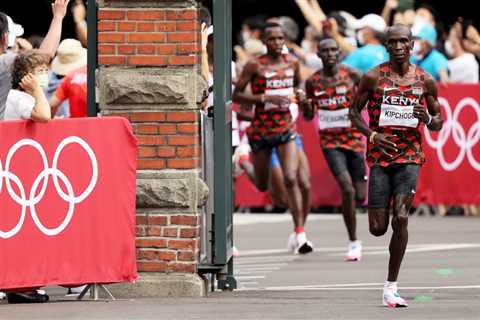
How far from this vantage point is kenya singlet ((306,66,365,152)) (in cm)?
1784

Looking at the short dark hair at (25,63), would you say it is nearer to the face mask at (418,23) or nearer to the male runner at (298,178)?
the male runner at (298,178)

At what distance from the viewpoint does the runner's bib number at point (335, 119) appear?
703 inches

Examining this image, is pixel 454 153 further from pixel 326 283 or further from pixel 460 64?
pixel 326 283

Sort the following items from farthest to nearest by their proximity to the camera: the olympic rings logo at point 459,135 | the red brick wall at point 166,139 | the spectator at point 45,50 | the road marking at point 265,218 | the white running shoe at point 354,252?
1. the olympic rings logo at point 459,135
2. the road marking at point 265,218
3. the white running shoe at point 354,252
4. the spectator at point 45,50
5. the red brick wall at point 166,139

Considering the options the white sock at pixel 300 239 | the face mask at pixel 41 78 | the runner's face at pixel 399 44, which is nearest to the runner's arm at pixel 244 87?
the white sock at pixel 300 239

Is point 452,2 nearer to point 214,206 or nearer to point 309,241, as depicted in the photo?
point 309,241

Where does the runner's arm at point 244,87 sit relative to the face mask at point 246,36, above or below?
below

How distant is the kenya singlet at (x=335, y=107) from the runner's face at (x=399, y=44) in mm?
4771

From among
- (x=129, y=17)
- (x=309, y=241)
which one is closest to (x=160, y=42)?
(x=129, y=17)

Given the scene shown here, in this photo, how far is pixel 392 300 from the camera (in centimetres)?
1258

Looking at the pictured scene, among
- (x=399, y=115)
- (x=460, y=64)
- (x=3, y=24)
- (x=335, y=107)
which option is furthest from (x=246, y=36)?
(x=399, y=115)

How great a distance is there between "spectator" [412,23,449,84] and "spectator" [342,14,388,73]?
0.80 metres

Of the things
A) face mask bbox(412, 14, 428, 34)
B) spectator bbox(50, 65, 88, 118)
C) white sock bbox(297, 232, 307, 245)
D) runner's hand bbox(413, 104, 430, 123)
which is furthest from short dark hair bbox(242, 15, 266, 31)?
runner's hand bbox(413, 104, 430, 123)

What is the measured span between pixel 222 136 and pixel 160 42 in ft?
2.88
